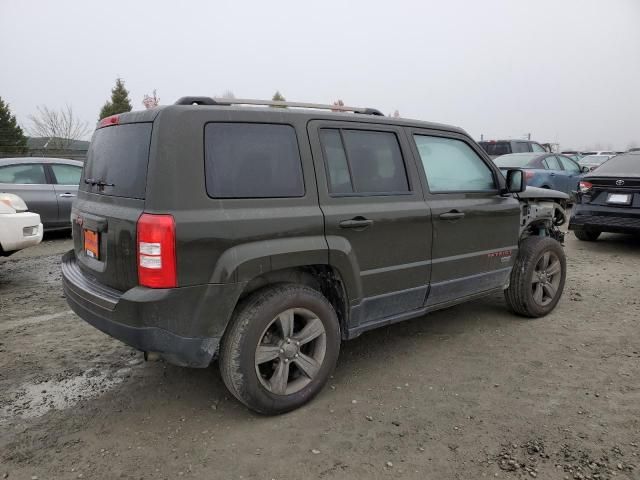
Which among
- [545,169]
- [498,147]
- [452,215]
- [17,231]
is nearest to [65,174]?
[17,231]

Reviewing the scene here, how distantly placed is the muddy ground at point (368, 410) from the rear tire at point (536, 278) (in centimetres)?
17

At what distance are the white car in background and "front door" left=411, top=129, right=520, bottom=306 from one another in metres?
4.70

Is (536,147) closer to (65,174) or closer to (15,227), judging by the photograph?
(65,174)

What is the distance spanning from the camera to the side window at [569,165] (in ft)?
40.2

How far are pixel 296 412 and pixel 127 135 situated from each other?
6.32 feet

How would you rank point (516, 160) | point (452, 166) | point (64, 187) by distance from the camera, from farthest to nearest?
point (516, 160)
point (64, 187)
point (452, 166)

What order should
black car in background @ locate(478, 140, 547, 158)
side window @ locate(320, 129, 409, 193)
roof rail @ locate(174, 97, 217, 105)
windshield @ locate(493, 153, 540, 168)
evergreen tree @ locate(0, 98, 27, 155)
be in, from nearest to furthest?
roof rail @ locate(174, 97, 217, 105)
side window @ locate(320, 129, 409, 193)
windshield @ locate(493, 153, 540, 168)
black car in background @ locate(478, 140, 547, 158)
evergreen tree @ locate(0, 98, 27, 155)

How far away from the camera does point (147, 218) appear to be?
8.17 feet

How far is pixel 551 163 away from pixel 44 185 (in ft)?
35.3

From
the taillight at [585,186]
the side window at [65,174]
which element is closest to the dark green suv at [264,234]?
the taillight at [585,186]

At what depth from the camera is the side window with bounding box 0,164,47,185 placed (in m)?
7.93

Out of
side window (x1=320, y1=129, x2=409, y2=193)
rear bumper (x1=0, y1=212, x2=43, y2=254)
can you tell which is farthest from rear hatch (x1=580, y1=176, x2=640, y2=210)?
rear bumper (x1=0, y1=212, x2=43, y2=254)

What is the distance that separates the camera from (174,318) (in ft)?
8.38

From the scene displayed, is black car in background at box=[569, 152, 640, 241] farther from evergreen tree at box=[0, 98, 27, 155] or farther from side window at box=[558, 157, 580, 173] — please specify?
evergreen tree at box=[0, 98, 27, 155]
